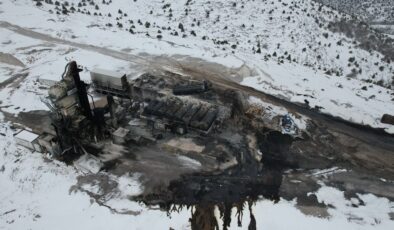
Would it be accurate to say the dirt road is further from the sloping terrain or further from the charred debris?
the sloping terrain

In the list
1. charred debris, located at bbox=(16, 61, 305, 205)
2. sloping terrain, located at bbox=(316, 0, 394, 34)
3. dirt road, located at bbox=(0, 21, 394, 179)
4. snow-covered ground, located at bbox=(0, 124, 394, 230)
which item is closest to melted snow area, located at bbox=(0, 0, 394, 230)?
snow-covered ground, located at bbox=(0, 124, 394, 230)

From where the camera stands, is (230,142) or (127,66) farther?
(127,66)

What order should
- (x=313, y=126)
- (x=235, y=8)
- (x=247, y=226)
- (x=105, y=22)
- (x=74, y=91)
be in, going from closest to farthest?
1. (x=247, y=226)
2. (x=74, y=91)
3. (x=313, y=126)
4. (x=105, y=22)
5. (x=235, y=8)

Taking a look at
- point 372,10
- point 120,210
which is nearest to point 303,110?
point 120,210

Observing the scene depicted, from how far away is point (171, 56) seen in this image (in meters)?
32.1

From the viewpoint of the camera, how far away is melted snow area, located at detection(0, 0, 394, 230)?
17.0m

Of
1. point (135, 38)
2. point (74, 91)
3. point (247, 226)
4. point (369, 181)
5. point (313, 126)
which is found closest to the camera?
point (247, 226)

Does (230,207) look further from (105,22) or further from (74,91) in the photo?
(105,22)

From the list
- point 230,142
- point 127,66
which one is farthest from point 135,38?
point 230,142

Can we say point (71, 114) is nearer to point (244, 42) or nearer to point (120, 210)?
point (120, 210)

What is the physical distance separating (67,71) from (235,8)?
109 feet

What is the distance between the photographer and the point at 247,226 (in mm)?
16375

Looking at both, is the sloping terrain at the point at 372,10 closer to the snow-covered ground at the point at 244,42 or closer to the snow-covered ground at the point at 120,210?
the snow-covered ground at the point at 244,42

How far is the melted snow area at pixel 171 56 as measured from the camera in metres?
17.0
